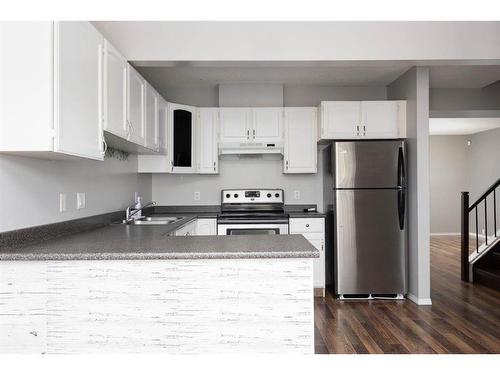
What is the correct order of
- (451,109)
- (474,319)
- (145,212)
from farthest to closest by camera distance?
(451,109)
(145,212)
(474,319)

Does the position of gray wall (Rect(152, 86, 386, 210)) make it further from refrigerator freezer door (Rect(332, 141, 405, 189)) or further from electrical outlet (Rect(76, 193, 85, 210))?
electrical outlet (Rect(76, 193, 85, 210))

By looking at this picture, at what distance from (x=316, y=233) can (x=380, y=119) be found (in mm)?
1431

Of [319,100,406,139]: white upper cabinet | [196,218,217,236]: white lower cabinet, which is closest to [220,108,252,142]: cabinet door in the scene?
[319,100,406,139]: white upper cabinet

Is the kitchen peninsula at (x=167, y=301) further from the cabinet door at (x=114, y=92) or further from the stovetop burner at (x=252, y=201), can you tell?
the stovetop burner at (x=252, y=201)

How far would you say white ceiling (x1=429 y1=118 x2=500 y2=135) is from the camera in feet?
22.1

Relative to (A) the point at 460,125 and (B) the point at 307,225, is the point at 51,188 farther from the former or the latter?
(A) the point at 460,125

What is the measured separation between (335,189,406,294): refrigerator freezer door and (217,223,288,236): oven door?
2.02 ft

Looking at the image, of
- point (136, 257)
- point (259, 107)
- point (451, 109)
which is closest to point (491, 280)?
point (451, 109)

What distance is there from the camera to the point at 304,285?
1808 millimetres

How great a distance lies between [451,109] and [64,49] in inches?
183

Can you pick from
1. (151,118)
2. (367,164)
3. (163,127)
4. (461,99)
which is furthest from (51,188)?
(461,99)

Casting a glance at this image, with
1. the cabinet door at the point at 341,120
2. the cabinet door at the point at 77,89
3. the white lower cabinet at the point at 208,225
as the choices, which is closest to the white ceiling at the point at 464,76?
the cabinet door at the point at 341,120

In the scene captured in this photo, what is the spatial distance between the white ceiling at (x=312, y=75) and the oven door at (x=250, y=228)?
63.9 inches

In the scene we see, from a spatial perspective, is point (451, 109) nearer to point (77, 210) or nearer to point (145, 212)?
point (145, 212)
